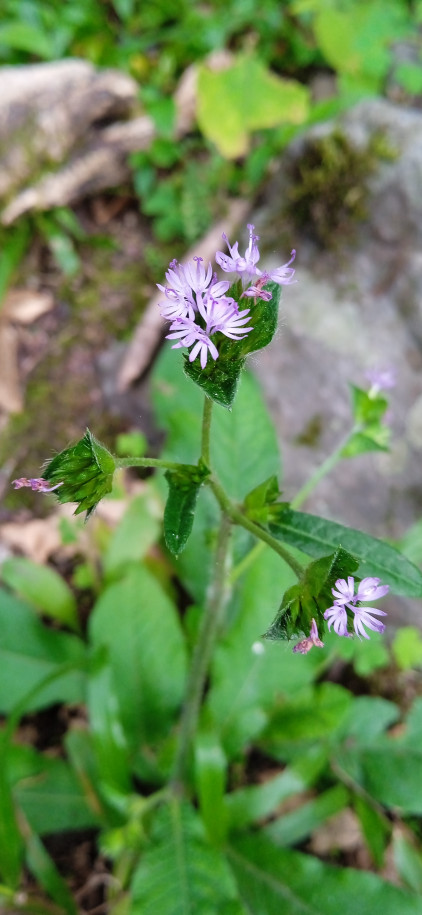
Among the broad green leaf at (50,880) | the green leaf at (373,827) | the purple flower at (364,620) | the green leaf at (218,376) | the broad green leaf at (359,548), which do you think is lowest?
the green leaf at (373,827)

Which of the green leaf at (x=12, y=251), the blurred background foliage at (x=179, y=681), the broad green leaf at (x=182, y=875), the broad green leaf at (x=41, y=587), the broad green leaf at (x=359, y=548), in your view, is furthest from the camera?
the green leaf at (x=12, y=251)

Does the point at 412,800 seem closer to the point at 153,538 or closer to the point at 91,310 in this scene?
the point at 153,538

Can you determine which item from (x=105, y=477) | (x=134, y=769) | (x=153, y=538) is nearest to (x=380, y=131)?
(x=153, y=538)

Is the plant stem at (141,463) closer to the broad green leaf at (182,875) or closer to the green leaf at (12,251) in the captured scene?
the broad green leaf at (182,875)

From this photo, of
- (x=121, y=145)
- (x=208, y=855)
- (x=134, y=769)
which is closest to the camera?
(x=208, y=855)

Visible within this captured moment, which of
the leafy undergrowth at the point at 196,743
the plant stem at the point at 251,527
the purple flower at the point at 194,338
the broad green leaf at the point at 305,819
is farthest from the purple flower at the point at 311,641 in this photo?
the broad green leaf at the point at 305,819

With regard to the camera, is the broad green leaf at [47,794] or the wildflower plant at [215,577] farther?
the broad green leaf at [47,794]
